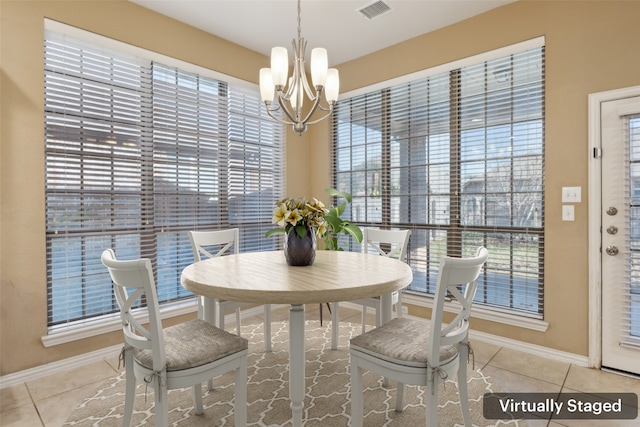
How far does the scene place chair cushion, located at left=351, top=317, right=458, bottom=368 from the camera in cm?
146

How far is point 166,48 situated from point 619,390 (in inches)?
168

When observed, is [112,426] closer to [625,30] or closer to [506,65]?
[506,65]

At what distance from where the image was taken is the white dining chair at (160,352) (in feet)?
4.44

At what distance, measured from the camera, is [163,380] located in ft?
4.55

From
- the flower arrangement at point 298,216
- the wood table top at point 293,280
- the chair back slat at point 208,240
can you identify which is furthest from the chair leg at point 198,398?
the flower arrangement at point 298,216

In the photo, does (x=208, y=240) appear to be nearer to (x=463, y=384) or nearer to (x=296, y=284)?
(x=296, y=284)

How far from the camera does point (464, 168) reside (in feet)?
10.3

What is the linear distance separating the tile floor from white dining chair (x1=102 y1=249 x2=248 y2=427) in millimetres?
905

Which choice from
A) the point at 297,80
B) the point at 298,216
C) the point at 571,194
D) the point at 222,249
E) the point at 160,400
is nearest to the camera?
the point at 160,400

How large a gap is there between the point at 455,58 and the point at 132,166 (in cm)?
302

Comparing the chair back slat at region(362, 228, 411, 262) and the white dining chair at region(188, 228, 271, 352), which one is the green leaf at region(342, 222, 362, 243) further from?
the white dining chair at region(188, 228, 271, 352)

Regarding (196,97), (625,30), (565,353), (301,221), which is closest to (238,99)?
(196,97)

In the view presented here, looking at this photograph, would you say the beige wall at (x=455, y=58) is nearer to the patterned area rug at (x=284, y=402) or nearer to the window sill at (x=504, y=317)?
the window sill at (x=504, y=317)

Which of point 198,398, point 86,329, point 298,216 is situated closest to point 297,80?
point 298,216
